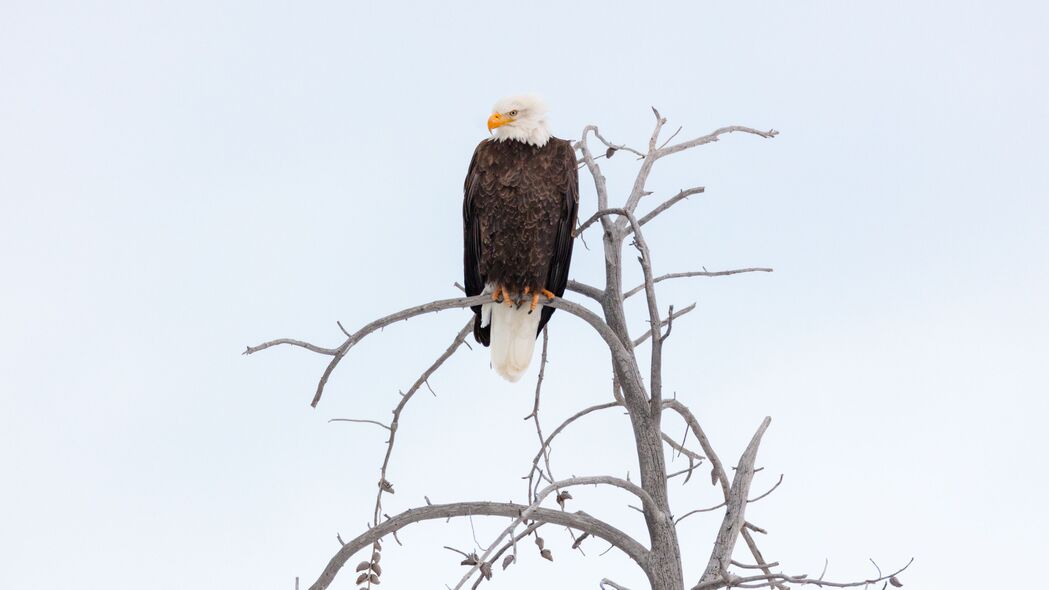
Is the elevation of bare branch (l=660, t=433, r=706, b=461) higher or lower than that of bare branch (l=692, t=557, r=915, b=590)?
higher

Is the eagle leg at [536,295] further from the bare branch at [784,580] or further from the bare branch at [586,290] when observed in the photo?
the bare branch at [784,580]

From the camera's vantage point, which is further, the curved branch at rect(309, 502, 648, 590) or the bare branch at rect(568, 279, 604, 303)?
the bare branch at rect(568, 279, 604, 303)

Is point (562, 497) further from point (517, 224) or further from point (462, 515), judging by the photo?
point (517, 224)

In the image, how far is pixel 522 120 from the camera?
570 cm

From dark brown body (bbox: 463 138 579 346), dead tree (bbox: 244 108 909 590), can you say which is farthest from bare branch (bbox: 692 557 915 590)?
dark brown body (bbox: 463 138 579 346)

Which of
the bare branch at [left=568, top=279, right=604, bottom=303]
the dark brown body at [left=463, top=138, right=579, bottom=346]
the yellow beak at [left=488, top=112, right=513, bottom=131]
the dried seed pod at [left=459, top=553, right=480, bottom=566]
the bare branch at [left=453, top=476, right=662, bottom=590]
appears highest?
the yellow beak at [left=488, top=112, right=513, bottom=131]

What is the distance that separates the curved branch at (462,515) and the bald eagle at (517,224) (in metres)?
1.24

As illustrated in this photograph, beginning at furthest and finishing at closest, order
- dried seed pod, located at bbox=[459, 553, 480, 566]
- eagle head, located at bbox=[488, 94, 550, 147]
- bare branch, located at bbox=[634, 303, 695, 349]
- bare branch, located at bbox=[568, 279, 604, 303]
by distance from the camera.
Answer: eagle head, located at bbox=[488, 94, 550, 147], bare branch, located at bbox=[568, 279, 604, 303], bare branch, located at bbox=[634, 303, 695, 349], dried seed pod, located at bbox=[459, 553, 480, 566]

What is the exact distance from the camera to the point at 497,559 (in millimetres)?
4031

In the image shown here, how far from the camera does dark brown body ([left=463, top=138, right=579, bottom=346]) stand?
5.51 meters

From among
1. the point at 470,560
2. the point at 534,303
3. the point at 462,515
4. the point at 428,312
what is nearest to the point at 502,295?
the point at 534,303

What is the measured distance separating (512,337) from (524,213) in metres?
0.73

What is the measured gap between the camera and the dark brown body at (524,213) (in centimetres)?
551

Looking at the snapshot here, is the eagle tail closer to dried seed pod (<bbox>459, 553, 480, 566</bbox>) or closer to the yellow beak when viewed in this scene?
the yellow beak
